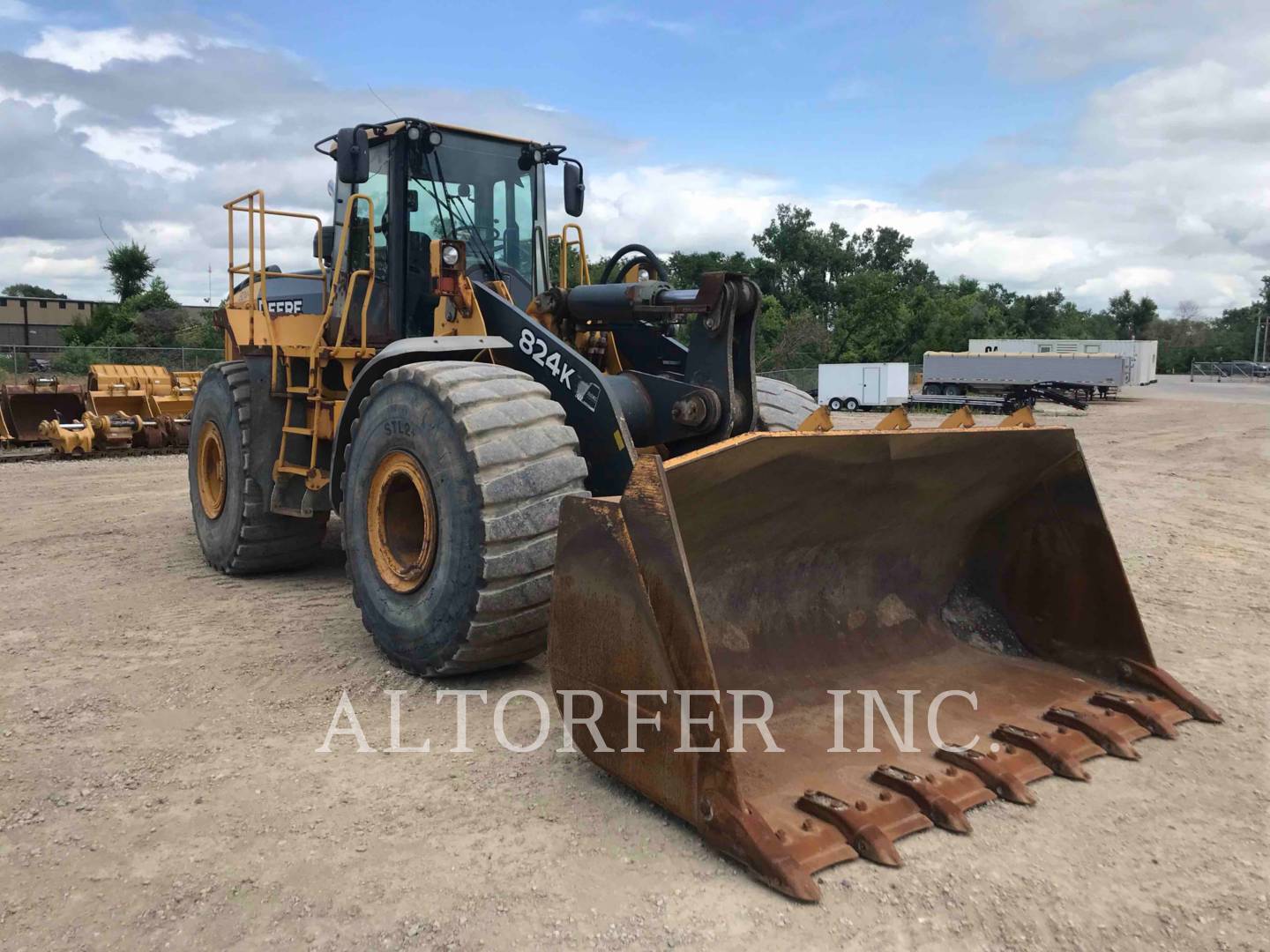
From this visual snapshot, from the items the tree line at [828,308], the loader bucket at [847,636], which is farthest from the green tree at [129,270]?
the loader bucket at [847,636]

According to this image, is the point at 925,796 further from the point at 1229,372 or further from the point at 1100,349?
the point at 1229,372

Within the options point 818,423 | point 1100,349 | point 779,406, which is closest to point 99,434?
point 779,406

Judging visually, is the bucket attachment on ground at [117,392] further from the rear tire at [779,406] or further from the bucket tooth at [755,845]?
the bucket tooth at [755,845]

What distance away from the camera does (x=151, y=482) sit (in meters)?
12.2

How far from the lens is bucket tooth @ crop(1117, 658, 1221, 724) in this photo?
404 centimetres

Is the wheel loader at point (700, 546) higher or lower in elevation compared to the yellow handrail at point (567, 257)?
lower

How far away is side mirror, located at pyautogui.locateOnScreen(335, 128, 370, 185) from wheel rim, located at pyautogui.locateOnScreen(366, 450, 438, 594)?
168cm

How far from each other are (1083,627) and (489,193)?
4.16 m

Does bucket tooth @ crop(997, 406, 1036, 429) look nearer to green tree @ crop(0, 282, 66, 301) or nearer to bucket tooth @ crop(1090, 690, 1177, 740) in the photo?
bucket tooth @ crop(1090, 690, 1177, 740)

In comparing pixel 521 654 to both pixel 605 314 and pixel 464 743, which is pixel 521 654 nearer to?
pixel 464 743

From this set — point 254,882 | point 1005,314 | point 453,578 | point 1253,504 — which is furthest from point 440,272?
point 1005,314

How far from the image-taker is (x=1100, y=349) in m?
36.6

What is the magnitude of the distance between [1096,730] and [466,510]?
2.62m

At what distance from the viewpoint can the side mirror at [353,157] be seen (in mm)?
5281
